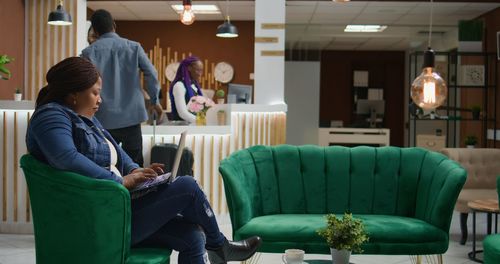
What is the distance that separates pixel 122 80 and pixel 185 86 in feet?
5.36

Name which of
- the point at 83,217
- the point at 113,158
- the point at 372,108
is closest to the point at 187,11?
the point at 113,158

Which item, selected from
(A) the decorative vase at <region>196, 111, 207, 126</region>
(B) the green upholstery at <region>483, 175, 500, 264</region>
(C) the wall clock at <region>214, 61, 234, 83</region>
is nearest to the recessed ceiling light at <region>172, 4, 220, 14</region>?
(C) the wall clock at <region>214, 61, 234, 83</region>

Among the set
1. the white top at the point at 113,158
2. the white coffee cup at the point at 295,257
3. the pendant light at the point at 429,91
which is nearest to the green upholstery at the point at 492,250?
the pendant light at the point at 429,91

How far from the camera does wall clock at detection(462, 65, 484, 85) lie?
32.9 feet

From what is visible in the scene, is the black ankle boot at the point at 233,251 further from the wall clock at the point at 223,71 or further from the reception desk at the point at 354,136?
the wall clock at the point at 223,71

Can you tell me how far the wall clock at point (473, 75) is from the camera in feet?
32.9

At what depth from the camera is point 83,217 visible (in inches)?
108

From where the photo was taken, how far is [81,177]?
2.75 m

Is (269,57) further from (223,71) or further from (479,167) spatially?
(223,71)

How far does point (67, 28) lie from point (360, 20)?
20.0 ft

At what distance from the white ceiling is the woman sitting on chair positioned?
7.61 metres

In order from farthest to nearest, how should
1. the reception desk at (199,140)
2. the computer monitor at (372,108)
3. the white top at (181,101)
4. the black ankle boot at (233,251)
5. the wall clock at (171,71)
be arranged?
the computer monitor at (372,108), the wall clock at (171,71), the white top at (181,101), the reception desk at (199,140), the black ankle boot at (233,251)

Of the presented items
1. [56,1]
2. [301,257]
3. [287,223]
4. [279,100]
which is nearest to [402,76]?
[279,100]

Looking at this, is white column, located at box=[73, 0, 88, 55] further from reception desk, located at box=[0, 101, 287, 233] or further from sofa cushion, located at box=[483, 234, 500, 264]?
sofa cushion, located at box=[483, 234, 500, 264]
